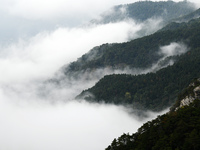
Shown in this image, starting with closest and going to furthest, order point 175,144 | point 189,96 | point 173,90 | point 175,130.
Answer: point 175,144
point 175,130
point 189,96
point 173,90

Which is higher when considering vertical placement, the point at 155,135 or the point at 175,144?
the point at 155,135

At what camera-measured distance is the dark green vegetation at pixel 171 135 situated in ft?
187

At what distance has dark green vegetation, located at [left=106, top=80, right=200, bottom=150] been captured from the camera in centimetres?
5697

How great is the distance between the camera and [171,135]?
61375 mm

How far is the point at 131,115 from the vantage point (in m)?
192

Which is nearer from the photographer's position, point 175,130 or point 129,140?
point 175,130

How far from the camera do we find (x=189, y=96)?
91.1 m

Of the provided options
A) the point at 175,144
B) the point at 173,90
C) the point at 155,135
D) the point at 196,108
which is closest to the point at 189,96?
the point at 196,108

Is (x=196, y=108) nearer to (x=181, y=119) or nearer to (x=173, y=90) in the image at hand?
(x=181, y=119)

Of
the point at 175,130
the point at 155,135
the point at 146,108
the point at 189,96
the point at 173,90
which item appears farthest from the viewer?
the point at 146,108

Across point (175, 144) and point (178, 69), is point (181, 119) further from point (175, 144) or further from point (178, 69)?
point (178, 69)

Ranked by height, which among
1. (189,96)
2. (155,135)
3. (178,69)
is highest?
(178,69)

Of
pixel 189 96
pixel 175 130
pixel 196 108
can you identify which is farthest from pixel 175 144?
pixel 189 96

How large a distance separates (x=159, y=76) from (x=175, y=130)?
135034mm
